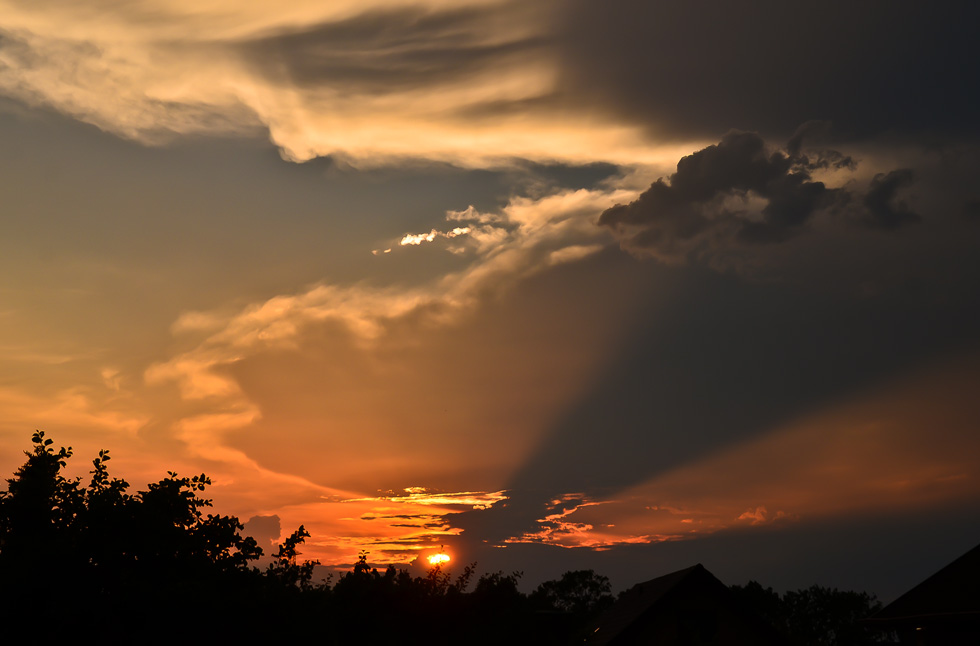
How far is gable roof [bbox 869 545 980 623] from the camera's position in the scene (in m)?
32.2

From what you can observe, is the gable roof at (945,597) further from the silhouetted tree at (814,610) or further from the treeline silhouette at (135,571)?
the silhouetted tree at (814,610)

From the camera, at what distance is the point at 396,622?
45969 millimetres

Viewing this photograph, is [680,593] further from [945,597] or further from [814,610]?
[814,610]

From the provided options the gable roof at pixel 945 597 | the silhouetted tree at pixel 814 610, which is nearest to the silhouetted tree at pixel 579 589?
the silhouetted tree at pixel 814 610

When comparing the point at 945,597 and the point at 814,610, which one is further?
the point at 814,610

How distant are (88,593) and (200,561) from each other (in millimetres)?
3783

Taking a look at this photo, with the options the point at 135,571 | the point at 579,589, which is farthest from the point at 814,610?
the point at 135,571

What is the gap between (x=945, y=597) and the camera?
3331 centimetres

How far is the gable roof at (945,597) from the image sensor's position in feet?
106

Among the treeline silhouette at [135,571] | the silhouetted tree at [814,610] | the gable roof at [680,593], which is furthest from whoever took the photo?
the silhouetted tree at [814,610]

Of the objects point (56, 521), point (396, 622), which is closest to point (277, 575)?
point (56, 521)

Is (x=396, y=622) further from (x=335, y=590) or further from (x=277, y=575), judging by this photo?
(x=277, y=575)

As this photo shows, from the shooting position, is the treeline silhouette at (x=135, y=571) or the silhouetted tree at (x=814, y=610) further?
the silhouetted tree at (x=814, y=610)

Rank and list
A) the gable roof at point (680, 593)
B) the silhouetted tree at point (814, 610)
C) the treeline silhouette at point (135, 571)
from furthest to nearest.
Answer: the silhouetted tree at point (814, 610) < the gable roof at point (680, 593) < the treeline silhouette at point (135, 571)
